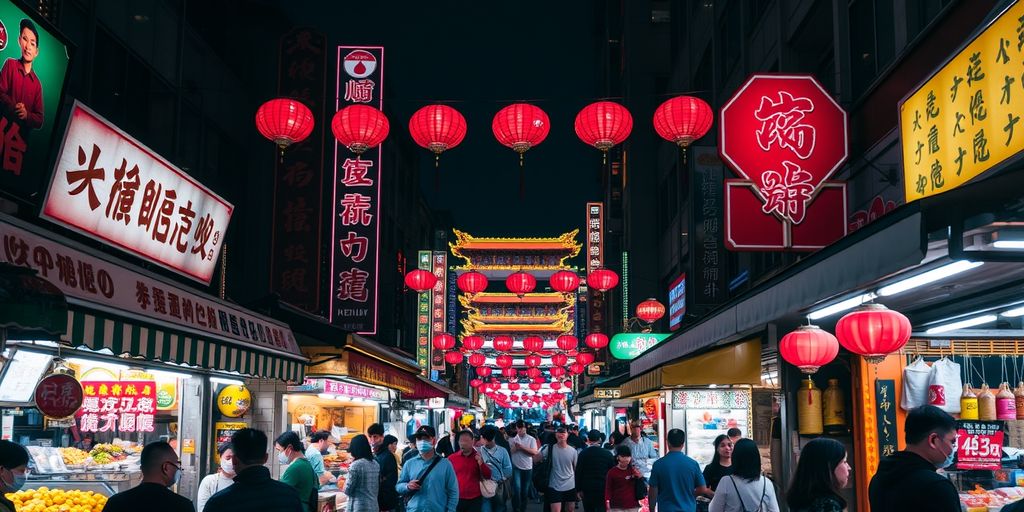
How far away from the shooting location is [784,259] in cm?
1650

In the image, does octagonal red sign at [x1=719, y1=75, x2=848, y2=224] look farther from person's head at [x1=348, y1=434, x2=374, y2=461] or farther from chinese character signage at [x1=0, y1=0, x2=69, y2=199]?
chinese character signage at [x1=0, y1=0, x2=69, y2=199]

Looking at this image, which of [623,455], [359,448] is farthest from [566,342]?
[359,448]

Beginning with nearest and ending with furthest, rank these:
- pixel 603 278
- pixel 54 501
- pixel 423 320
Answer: pixel 54 501 < pixel 603 278 < pixel 423 320

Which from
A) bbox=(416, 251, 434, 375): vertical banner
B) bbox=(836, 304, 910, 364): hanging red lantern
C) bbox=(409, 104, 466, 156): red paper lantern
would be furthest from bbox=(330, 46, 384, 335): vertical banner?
bbox=(416, 251, 434, 375): vertical banner

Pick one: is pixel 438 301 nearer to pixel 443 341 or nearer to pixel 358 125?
pixel 443 341

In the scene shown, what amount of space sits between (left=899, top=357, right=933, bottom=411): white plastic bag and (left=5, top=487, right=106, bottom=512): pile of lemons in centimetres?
857

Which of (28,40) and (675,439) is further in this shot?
(675,439)

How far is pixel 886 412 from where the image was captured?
35.3 feet

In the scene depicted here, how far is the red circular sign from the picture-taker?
975cm

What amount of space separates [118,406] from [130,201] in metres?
3.49

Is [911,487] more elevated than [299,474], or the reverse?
[911,487]

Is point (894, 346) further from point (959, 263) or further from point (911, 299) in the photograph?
point (959, 263)

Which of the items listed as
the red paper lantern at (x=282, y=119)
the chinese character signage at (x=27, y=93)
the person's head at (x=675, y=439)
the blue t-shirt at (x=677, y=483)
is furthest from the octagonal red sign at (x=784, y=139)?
the chinese character signage at (x=27, y=93)

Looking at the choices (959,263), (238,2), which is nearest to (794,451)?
(959,263)
